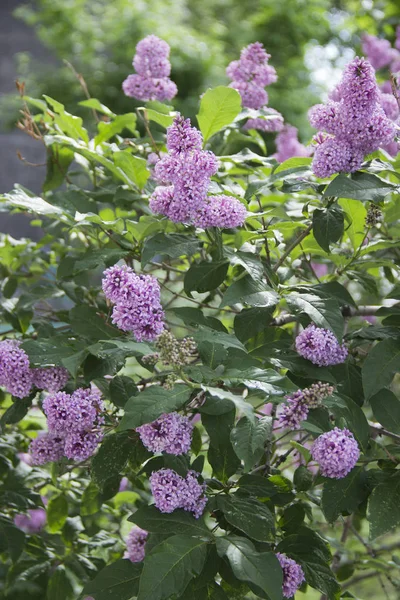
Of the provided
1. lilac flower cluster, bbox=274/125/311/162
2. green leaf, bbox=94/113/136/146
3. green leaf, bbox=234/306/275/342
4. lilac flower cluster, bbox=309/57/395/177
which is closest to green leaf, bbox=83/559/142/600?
green leaf, bbox=234/306/275/342

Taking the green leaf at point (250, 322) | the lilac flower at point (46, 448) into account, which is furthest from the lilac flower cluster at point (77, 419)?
the green leaf at point (250, 322)

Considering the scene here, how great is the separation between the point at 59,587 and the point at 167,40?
23.2 ft

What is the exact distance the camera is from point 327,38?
8.81m

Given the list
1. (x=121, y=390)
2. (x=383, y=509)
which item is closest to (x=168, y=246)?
(x=121, y=390)

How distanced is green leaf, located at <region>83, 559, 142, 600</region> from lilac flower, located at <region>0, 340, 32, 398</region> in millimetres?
264

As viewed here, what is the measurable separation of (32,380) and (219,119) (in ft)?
1.54

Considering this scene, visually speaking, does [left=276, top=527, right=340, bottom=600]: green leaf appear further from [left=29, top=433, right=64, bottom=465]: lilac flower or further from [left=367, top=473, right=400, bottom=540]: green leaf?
[left=29, top=433, right=64, bottom=465]: lilac flower

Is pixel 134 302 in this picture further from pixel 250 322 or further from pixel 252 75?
pixel 252 75

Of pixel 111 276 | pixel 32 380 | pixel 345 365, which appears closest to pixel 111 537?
pixel 32 380

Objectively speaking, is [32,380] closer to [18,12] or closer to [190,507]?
[190,507]

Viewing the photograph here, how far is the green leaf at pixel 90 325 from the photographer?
1.12 meters

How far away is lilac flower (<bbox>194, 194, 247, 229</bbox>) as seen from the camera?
40.3 inches

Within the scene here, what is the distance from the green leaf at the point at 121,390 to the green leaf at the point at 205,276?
156 mm

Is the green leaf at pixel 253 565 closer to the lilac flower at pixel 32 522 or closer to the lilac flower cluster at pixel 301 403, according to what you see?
the lilac flower cluster at pixel 301 403
